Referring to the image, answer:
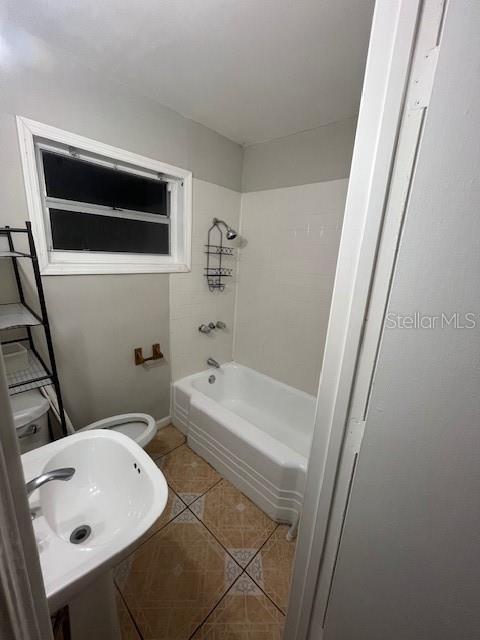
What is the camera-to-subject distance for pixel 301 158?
74.2 inches

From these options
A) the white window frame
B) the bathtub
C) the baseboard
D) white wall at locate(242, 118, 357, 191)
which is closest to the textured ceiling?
white wall at locate(242, 118, 357, 191)

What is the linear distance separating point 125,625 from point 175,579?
0.23 metres

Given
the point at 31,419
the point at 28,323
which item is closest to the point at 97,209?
the point at 28,323

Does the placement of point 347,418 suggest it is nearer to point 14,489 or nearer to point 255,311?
point 14,489

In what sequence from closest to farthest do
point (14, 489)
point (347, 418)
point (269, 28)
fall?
point (14, 489), point (347, 418), point (269, 28)

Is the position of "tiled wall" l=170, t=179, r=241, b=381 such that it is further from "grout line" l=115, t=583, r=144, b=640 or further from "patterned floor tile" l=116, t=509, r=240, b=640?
"grout line" l=115, t=583, r=144, b=640

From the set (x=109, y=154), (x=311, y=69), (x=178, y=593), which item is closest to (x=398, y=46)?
(x=311, y=69)

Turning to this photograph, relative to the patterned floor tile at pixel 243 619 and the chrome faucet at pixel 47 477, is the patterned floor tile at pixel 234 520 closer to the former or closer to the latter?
the patterned floor tile at pixel 243 619

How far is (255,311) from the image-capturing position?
7.79ft

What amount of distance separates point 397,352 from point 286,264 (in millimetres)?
1712

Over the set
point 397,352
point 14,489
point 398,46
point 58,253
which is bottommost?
point 14,489

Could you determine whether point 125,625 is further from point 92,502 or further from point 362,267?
point 362,267

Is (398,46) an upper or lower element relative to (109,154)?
lower

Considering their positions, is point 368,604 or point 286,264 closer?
point 368,604
